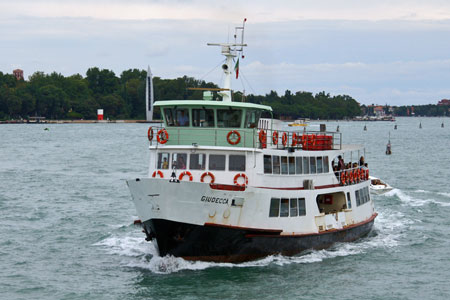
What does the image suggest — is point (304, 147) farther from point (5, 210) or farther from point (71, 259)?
point (5, 210)

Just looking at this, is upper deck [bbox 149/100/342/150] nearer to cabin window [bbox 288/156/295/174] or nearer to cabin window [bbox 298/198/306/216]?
cabin window [bbox 288/156/295/174]

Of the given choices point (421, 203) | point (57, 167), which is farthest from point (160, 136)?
point (57, 167)

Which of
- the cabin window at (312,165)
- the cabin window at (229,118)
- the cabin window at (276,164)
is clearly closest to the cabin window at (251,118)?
the cabin window at (229,118)

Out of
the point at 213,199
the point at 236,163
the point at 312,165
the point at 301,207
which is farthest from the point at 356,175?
the point at 213,199

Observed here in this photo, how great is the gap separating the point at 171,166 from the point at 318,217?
700 centimetres

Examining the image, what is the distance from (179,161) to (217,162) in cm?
163

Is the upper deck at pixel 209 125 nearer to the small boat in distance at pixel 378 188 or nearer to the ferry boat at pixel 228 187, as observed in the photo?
the ferry boat at pixel 228 187

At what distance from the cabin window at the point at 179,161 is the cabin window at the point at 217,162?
3.64ft

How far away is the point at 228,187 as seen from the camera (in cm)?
2709

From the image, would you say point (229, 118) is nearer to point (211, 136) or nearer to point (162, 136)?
point (211, 136)

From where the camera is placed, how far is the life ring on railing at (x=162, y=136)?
29.3 m

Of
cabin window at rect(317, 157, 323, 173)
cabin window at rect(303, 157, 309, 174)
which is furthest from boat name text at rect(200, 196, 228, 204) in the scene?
cabin window at rect(317, 157, 323, 173)

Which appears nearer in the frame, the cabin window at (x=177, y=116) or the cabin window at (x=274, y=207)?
the cabin window at (x=274, y=207)

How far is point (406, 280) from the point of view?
94.9 ft
